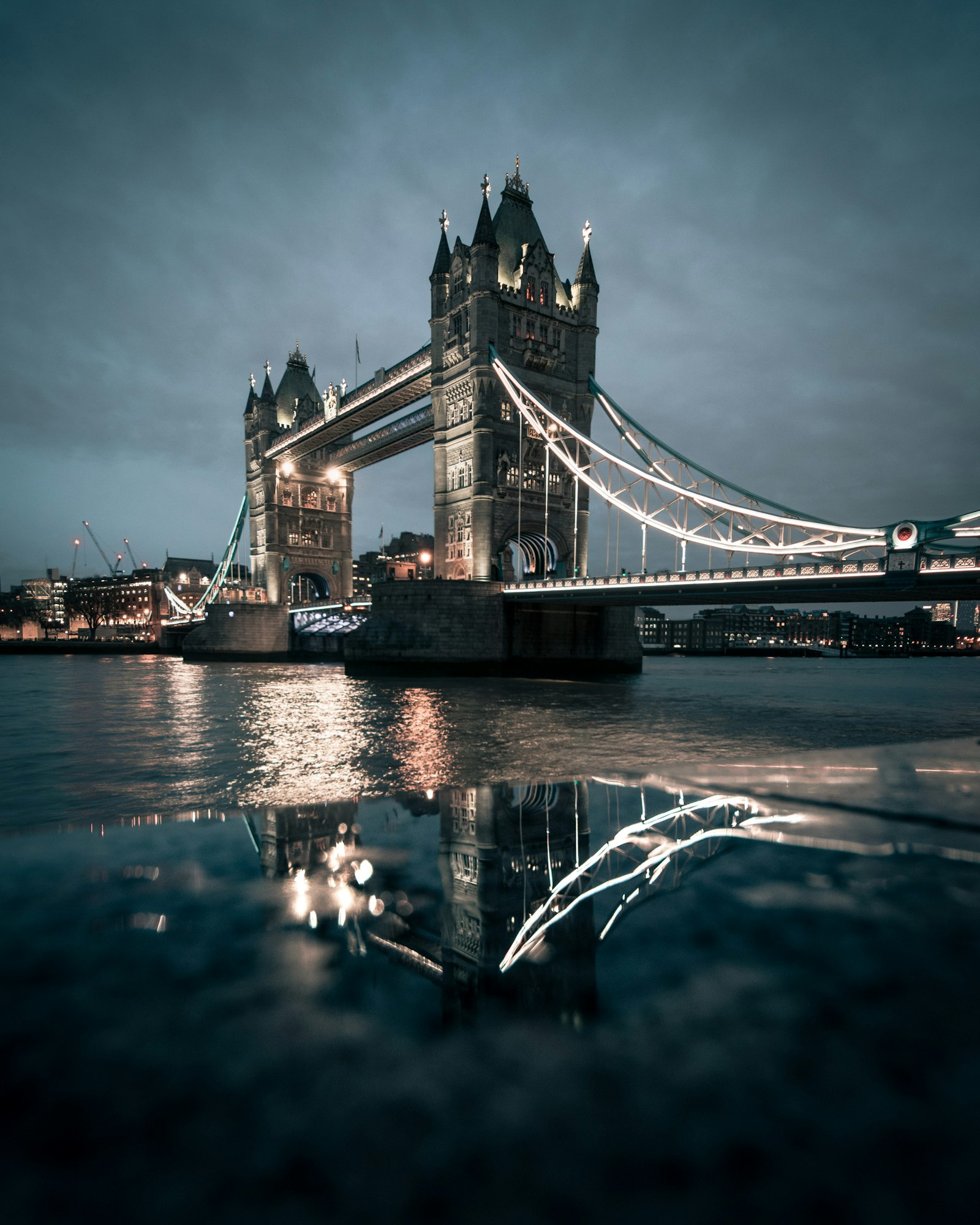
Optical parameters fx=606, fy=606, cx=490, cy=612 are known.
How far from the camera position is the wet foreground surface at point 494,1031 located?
67.5 inches

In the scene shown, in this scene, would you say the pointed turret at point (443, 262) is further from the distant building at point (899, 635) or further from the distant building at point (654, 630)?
the distant building at point (899, 635)

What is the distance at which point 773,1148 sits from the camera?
71.4 inches

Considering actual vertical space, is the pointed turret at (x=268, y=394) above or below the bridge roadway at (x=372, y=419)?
above

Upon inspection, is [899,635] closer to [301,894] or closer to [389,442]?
[389,442]

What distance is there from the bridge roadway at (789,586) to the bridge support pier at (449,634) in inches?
61.2

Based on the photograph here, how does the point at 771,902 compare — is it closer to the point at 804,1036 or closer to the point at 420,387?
the point at 804,1036

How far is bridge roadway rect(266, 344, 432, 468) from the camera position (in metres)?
43.8

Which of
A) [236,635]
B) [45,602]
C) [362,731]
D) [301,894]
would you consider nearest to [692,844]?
[301,894]

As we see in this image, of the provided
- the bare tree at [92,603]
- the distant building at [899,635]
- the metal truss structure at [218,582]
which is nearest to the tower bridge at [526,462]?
the metal truss structure at [218,582]

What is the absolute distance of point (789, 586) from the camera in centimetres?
2462

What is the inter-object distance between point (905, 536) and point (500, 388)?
23004 millimetres

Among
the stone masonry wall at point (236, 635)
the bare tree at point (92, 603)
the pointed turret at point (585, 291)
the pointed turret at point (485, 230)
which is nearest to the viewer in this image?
the pointed turret at point (485, 230)

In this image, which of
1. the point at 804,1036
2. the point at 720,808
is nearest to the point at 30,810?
the point at 720,808

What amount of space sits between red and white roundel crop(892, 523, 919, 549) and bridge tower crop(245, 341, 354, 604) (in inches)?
1906
